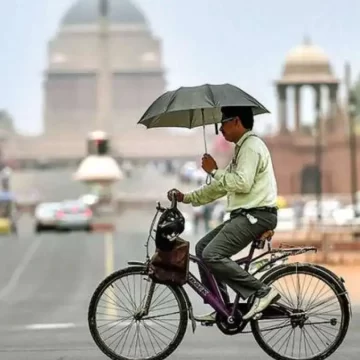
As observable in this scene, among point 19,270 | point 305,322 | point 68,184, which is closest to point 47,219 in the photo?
point 19,270

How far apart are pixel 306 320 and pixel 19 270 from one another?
18.2 metres

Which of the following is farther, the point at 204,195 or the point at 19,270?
the point at 19,270

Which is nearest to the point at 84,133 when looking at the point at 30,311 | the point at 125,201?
the point at 125,201

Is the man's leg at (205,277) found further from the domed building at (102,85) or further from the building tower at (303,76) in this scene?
the domed building at (102,85)

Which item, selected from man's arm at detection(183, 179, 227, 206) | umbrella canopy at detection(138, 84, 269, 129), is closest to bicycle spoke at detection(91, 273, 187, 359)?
man's arm at detection(183, 179, 227, 206)

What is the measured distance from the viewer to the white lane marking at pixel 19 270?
1986 cm

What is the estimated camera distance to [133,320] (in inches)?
329

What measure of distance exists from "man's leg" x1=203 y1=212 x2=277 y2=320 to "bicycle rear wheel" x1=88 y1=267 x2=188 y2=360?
0.95ft

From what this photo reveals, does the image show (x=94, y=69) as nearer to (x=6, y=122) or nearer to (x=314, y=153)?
(x=6, y=122)

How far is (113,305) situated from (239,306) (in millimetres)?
816

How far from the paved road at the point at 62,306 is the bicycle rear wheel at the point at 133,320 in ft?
1.56

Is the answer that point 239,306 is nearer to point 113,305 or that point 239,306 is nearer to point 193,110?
point 113,305

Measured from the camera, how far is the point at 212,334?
11102 millimetres

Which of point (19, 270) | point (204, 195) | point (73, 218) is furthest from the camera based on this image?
point (73, 218)
